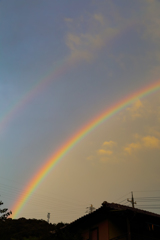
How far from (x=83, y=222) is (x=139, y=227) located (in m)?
3.88

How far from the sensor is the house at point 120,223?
13.4m

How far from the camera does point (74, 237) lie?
1485cm

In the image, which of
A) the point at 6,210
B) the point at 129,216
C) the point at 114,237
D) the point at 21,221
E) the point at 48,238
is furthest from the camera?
the point at 21,221

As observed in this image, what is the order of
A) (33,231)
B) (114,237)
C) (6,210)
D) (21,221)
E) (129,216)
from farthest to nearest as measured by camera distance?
(21,221) < (33,231) < (6,210) < (114,237) < (129,216)

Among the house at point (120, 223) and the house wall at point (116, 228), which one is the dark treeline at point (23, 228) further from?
the house wall at point (116, 228)

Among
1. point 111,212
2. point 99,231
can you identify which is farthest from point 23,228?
point 111,212

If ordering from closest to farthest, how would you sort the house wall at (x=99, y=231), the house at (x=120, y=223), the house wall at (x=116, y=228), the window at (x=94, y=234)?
the house at (x=120, y=223) → the house wall at (x=116, y=228) → the house wall at (x=99, y=231) → the window at (x=94, y=234)

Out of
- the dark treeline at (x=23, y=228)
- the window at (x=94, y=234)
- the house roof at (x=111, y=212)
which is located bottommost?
the window at (x=94, y=234)

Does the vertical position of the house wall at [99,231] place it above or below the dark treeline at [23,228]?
below

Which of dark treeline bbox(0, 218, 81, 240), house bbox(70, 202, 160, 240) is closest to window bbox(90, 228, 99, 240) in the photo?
house bbox(70, 202, 160, 240)

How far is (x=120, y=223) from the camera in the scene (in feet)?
48.1

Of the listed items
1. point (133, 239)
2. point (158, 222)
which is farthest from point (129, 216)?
point (158, 222)

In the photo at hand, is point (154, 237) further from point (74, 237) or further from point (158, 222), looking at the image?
point (74, 237)

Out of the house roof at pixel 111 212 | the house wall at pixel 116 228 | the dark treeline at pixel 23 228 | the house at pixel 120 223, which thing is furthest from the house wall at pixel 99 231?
the dark treeline at pixel 23 228
